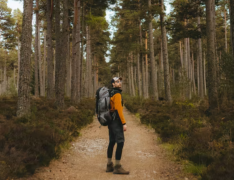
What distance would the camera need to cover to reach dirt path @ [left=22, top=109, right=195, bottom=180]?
4.20m

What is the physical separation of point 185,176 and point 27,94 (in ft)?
21.4

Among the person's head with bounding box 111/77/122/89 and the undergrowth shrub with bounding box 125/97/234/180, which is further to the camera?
the person's head with bounding box 111/77/122/89

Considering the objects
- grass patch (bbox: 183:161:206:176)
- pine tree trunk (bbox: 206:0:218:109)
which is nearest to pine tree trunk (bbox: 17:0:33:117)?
grass patch (bbox: 183:161:206:176)

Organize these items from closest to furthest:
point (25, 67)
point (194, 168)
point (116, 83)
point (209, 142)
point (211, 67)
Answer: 1. point (194, 168)
2. point (116, 83)
3. point (209, 142)
4. point (25, 67)
5. point (211, 67)

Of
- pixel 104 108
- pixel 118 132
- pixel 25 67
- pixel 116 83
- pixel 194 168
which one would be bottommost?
pixel 194 168

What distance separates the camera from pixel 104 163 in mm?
5133

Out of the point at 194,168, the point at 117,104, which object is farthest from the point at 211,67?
the point at 117,104

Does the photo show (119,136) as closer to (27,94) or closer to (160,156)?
(160,156)

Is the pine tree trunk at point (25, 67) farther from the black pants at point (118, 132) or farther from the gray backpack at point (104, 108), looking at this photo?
the black pants at point (118, 132)

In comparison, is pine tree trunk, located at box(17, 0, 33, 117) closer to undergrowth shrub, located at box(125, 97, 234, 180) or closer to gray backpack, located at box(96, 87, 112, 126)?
gray backpack, located at box(96, 87, 112, 126)

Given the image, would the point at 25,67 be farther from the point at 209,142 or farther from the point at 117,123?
the point at 209,142

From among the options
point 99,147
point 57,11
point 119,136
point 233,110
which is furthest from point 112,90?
point 57,11

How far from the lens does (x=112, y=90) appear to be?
4.30m

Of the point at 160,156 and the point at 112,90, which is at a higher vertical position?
the point at 112,90
